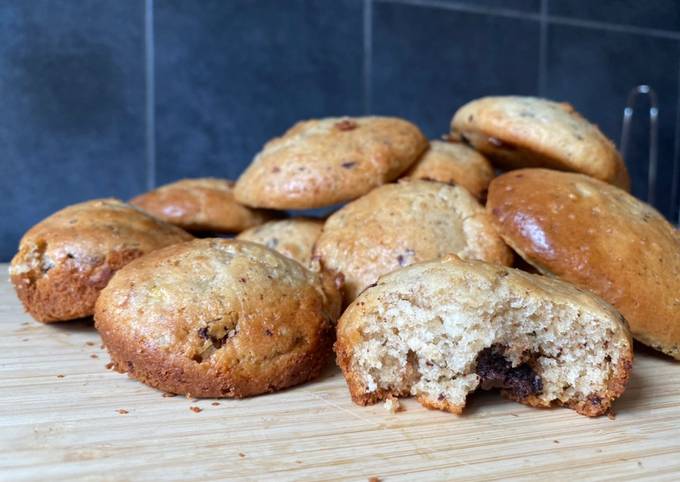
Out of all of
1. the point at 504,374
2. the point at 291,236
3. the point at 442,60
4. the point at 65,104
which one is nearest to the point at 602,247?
the point at 504,374

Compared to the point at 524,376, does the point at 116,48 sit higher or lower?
higher

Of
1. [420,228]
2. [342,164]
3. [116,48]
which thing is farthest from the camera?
[116,48]

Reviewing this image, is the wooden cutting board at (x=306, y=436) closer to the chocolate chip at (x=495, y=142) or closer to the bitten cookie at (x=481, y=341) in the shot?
the bitten cookie at (x=481, y=341)

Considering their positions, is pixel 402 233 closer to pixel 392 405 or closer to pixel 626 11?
pixel 392 405

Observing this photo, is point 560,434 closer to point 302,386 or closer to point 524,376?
point 524,376

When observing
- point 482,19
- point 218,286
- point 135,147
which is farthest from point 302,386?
point 482,19

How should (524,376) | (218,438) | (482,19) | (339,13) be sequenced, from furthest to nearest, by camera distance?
1. (482,19)
2. (339,13)
3. (524,376)
4. (218,438)
